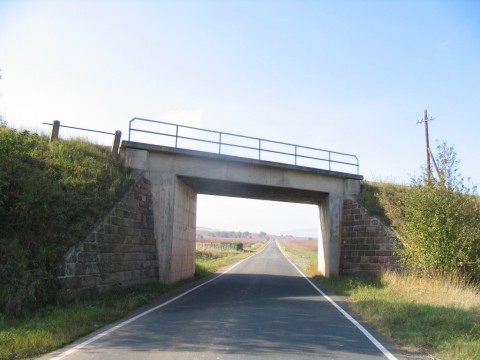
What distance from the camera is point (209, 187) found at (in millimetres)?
23078

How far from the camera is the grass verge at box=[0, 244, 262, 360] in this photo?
6910 millimetres

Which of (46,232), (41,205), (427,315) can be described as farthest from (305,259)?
(427,315)

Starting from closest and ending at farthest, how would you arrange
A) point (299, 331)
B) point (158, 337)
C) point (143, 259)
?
point (158, 337)
point (299, 331)
point (143, 259)

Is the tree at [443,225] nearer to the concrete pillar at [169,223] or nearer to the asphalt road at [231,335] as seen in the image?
the asphalt road at [231,335]

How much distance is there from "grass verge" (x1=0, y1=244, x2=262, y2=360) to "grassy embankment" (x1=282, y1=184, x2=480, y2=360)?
5836mm

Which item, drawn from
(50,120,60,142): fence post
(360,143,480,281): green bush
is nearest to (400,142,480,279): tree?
(360,143,480,281): green bush

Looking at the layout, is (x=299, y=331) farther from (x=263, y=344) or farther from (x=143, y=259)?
(x=143, y=259)

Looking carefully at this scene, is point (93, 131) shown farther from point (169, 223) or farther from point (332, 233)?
point (332, 233)

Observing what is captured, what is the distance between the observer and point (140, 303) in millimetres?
12414

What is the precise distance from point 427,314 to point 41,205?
10493mm

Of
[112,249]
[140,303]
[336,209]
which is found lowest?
[140,303]

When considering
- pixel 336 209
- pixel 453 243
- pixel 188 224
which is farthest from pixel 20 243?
pixel 336 209

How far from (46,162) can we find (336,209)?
14.5 m

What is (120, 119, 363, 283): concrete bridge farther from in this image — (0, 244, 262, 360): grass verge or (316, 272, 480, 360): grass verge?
(316, 272, 480, 360): grass verge
